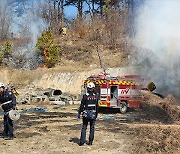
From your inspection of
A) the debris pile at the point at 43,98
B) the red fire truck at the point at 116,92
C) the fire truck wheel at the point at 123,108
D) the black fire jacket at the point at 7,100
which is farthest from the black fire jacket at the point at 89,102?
the debris pile at the point at 43,98

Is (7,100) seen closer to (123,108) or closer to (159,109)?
(123,108)

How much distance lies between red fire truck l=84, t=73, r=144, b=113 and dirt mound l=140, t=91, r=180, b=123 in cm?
97

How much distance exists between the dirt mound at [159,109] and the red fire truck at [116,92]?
3.18 ft

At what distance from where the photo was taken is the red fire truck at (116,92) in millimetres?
19203

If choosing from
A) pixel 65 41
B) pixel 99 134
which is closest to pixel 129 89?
pixel 99 134

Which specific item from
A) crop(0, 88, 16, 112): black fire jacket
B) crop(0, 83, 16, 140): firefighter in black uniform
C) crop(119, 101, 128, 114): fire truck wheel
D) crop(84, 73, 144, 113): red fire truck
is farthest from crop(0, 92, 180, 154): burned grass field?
crop(84, 73, 144, 113): red fire truck

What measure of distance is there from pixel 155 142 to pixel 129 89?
9260 mm

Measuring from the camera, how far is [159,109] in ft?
61.5

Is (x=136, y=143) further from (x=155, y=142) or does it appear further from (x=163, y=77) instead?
(x=163, y=77)

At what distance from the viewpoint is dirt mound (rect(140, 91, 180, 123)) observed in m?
16.8

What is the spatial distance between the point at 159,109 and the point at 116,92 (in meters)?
2.51

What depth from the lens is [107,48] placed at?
40781 millimetres

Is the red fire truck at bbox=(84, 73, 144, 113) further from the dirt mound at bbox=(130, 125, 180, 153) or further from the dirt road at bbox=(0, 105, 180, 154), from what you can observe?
the dirt mound at bbox=(130, 125, 180, 153)

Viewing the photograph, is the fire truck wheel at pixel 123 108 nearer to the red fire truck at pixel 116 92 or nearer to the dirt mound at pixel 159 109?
the red fire truck at pixel 116 92
